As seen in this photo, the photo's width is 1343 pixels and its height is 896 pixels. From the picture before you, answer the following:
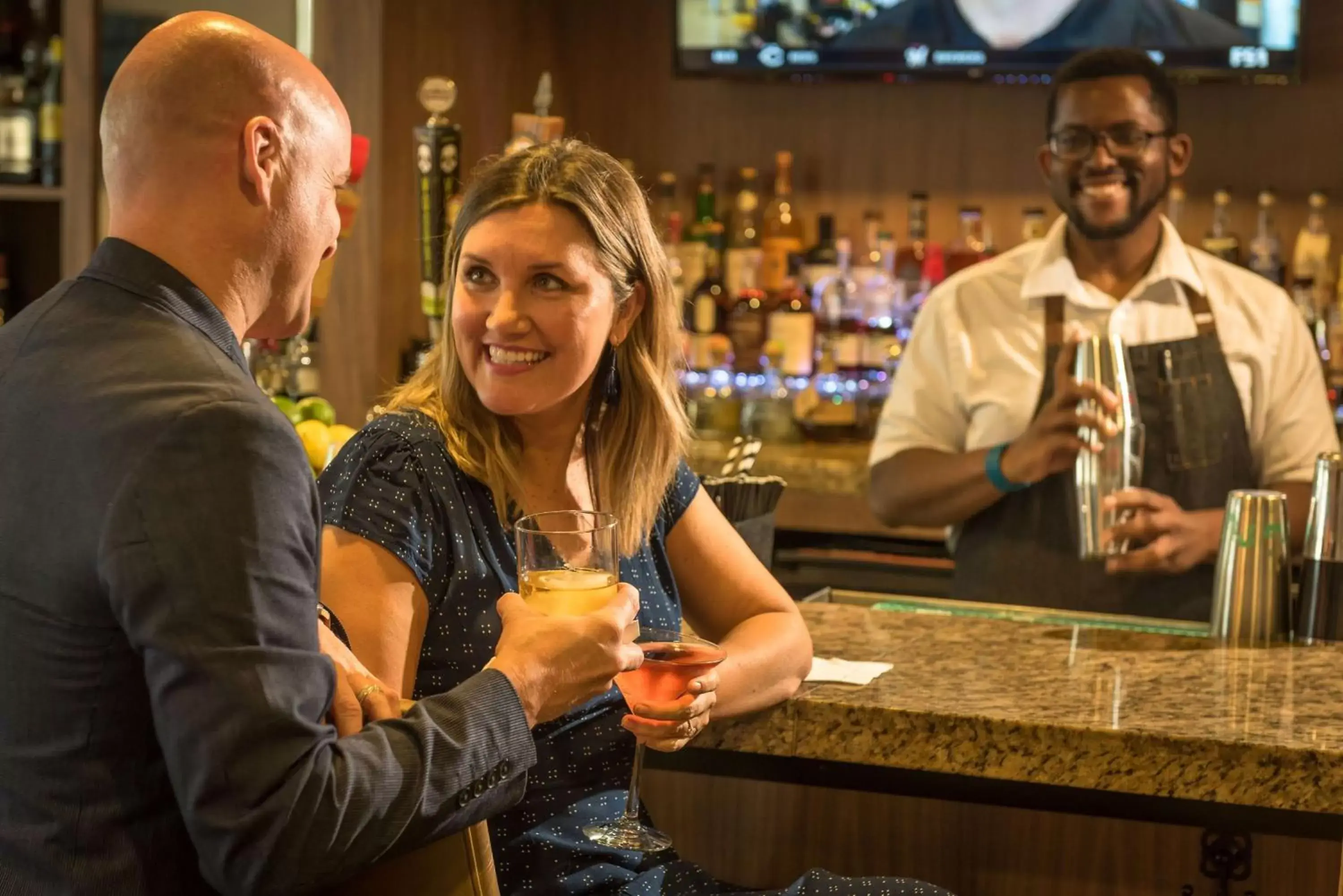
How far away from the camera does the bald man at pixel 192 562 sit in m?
1.03

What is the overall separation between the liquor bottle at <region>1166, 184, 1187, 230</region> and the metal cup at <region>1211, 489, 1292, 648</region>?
215 centimetres

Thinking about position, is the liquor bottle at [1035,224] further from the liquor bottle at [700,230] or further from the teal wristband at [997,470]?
the teal wristband at [997,470]

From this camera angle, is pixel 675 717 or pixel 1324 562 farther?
pixel 1324 562

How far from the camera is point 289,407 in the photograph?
2609 mm

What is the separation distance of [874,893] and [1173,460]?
4.95 feet

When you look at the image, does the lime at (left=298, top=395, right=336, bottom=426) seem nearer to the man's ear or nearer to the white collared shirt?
the white collared shirt

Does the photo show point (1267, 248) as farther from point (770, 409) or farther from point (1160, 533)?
point (1160, 533)

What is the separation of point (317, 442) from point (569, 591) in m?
1.06

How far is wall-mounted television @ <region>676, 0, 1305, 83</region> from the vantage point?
12.6ft

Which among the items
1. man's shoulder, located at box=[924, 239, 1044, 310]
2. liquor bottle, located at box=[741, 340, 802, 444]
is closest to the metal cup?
man's shoulder, located at box=[924, 239, 1044, 310]

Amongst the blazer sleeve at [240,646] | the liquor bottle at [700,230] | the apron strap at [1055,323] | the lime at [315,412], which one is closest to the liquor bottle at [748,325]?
the liquor bottle at [700,230]

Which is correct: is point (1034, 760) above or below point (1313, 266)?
below

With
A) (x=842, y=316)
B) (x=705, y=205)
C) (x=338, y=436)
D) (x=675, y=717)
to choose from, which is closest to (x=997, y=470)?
(x=338, y=436)

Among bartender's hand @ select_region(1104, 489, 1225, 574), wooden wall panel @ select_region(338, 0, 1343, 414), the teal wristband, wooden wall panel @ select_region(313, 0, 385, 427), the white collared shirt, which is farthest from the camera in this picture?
wooden wall panel @ select_region(338, 0, 1343, 414)
